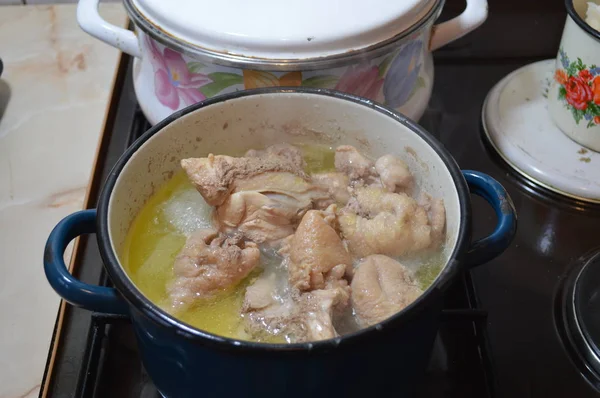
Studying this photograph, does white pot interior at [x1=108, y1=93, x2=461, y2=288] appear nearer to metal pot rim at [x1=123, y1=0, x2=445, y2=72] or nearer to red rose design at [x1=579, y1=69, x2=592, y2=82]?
metal pot rim at [x1=123, y1=0, x2=445, y2=72]

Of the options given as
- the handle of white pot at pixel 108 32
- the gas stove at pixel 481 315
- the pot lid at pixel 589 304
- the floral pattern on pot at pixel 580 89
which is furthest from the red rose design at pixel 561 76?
the handle of white pot at pixel 108 32

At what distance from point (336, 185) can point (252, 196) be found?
10 centimetres

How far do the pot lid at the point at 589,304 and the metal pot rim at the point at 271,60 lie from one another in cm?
35

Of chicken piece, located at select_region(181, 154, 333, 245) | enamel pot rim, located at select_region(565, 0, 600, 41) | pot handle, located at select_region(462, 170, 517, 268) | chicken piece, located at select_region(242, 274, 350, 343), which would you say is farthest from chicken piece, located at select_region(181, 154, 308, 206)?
enamel pot rim, located at select_region(565, 0, 600, 41)

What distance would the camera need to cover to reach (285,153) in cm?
67

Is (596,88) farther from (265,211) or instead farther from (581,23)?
(265,211)

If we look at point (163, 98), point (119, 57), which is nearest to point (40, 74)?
point (119, 57)

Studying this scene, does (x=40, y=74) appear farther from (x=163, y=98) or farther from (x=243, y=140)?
(x=243, y=140)

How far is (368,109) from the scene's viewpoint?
0.61 meters

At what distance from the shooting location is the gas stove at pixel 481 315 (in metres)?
0.63

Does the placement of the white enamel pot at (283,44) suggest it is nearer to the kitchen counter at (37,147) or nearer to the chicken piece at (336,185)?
the chicken piece at (336,185)

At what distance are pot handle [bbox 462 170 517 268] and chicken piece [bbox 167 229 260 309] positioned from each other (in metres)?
0.20

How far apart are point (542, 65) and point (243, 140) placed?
570 millimetres

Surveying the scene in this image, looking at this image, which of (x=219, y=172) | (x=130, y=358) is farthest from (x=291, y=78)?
(x=130, y=358)
